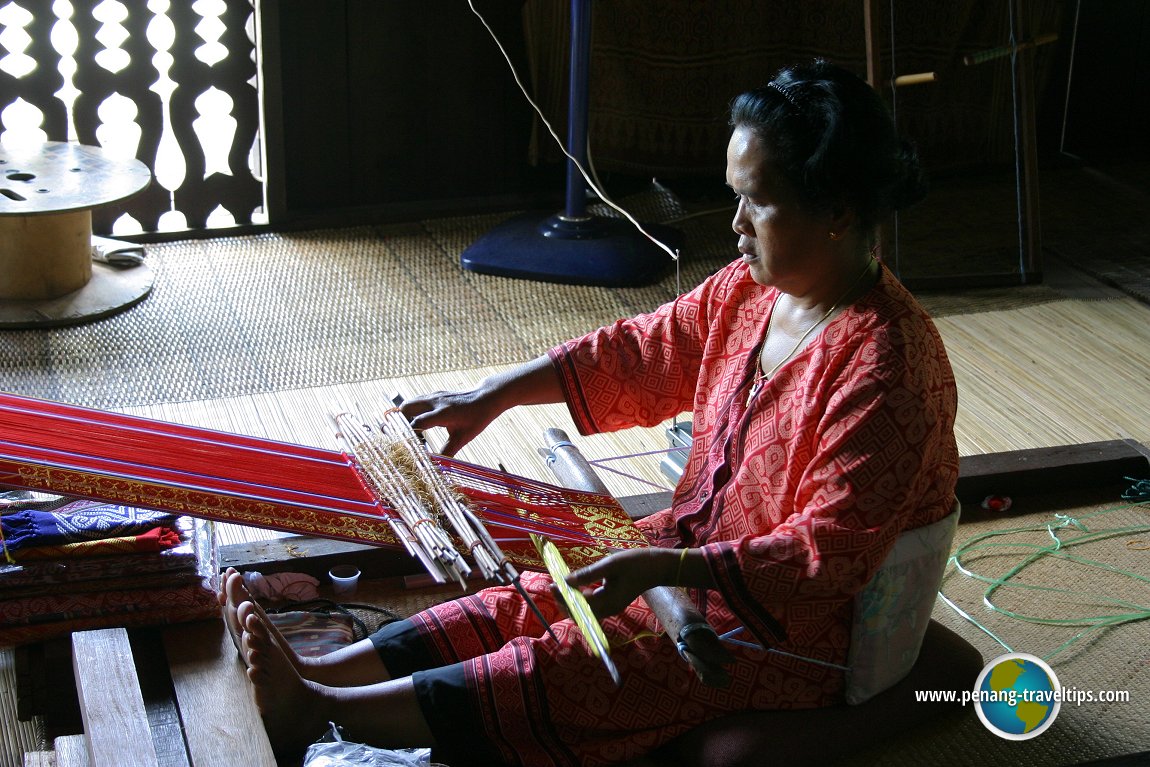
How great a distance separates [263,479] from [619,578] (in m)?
0.54

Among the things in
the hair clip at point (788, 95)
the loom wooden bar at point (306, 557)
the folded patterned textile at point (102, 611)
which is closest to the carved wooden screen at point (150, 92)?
the loom wooden bar at point (306, 557)

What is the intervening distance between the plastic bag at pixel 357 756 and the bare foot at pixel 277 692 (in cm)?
4

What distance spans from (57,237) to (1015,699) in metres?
2.68

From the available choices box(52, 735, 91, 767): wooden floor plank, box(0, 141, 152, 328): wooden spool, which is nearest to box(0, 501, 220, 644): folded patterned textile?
box(52, 735, 91, 767): wooden floor plank

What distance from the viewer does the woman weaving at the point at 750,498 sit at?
1.66 meters

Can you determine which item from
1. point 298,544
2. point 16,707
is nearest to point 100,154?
point 298,544

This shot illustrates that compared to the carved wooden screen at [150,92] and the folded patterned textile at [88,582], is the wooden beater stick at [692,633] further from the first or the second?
the carved wooden screen at [150,92]

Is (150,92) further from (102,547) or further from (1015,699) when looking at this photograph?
(1015,699)

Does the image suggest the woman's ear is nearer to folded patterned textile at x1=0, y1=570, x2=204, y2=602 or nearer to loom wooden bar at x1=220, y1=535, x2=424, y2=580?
loom wooden bar at x1=220, y1=535, x2=424, y2=580

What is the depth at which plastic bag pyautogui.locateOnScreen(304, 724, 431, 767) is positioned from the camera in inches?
66.6

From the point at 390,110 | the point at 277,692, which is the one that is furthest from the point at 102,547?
the point at 390,110

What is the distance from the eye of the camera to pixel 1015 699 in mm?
2045

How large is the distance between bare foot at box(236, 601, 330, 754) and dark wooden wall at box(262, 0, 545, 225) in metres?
2.62

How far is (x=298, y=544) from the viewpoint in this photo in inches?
89.7
